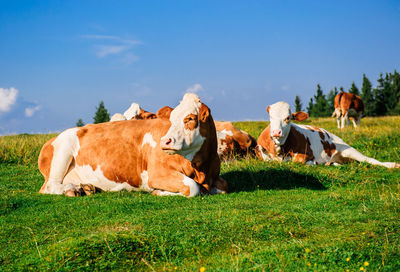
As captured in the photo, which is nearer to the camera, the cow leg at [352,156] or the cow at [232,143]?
the cow leg at [352,156]

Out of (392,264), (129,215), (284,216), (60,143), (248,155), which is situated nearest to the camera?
(392,264)

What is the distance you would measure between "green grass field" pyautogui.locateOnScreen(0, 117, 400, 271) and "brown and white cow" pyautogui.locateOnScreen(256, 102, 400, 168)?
8.85 ft

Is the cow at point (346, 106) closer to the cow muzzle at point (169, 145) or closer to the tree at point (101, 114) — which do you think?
the cow muzzle at point (169, 145)

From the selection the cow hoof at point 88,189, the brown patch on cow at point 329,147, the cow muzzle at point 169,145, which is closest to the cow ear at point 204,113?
the cow muzzle at point 169,145

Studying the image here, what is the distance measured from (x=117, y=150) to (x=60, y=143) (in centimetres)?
134

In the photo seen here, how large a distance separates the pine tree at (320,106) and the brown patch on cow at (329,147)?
67916mm

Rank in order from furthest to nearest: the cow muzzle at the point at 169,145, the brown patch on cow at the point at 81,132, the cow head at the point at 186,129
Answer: the brown patch on cow at the point at 81,132 < the cow head at the point at 186,129 < the cow muzzle at the point at 169,145

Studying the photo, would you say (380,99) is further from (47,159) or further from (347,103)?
(47,159)

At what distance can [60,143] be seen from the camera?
8375mm

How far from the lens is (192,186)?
721 cm

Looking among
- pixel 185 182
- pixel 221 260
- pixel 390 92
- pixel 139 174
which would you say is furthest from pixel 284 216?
pixel 390 92

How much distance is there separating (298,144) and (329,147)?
4.22 ft

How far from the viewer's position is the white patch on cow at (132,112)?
16.1m

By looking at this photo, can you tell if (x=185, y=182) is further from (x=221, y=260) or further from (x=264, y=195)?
(x=221, y=260)
